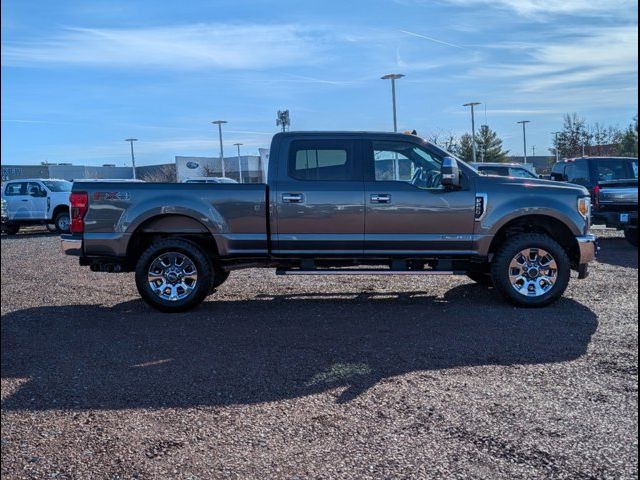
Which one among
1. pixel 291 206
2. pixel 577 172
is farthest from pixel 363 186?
pixel 577 172

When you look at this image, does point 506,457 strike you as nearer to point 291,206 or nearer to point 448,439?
point 448,439

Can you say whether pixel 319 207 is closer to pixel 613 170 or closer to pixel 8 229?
pixel 8 229

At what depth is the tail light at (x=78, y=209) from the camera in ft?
23.7

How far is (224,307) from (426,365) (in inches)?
129

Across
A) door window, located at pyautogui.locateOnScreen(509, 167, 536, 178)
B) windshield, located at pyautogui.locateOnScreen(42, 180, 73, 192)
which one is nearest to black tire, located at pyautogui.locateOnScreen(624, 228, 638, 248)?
door window, located at pyautogui.locateOnScreen(509, 167, 536, 178)

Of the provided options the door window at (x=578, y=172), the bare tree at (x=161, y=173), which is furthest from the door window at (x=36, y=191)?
the bare tree at (x=161, y=173)

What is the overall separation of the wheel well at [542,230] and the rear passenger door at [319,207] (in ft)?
5.83

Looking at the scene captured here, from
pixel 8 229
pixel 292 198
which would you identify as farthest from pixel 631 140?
pixel 8 229

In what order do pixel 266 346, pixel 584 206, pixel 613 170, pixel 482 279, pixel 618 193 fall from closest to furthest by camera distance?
pixel 266 346
pixel 584 206
pixel 482 279
pixel 618 193
pixel 613 170

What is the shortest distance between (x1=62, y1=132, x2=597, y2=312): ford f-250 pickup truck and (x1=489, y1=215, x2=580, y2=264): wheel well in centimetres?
5

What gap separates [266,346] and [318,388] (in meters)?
1.28

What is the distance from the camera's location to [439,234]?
291 inches

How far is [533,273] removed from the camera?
7383 millimetres

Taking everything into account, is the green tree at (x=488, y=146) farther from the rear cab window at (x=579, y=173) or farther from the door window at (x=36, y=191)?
the door window at (x=36, y=191)
